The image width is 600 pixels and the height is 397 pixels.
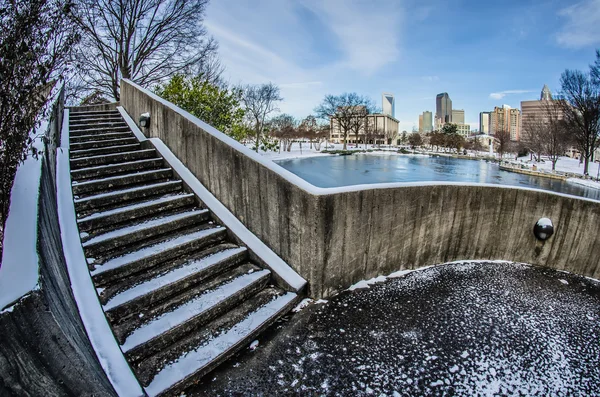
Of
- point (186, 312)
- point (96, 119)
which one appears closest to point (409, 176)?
point (96, 119)

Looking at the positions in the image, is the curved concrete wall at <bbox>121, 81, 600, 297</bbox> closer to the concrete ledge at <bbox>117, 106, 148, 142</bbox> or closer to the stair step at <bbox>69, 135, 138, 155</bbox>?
the concrete ledge at <bbox>117, 106, 148, 142</bbox>

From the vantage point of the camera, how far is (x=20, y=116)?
229 centimetres

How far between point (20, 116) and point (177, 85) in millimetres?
6516

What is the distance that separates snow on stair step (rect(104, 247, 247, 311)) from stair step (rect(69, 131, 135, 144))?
3.80 meters

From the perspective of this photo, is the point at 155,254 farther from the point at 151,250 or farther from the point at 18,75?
the point at 18,75

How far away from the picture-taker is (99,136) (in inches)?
211

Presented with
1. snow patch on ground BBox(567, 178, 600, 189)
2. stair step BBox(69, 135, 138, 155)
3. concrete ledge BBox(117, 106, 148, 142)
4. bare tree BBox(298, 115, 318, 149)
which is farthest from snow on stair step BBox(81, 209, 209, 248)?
bare tree BBox(298, 115, 318, 149)

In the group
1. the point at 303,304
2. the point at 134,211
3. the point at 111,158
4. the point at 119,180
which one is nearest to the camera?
the point at 303,304

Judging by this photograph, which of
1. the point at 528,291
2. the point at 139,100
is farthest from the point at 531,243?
the point at 139,100

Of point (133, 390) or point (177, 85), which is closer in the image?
point (133, 390)

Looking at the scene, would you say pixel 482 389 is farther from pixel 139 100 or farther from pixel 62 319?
pixel 139 100

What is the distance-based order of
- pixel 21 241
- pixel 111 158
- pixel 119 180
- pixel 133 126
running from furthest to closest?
pixel 133 126, pixel 111 158, pixel 119 180, pixel 21 241

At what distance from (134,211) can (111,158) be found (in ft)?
5.23

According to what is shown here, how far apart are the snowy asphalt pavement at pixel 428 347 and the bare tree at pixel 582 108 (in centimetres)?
2995
